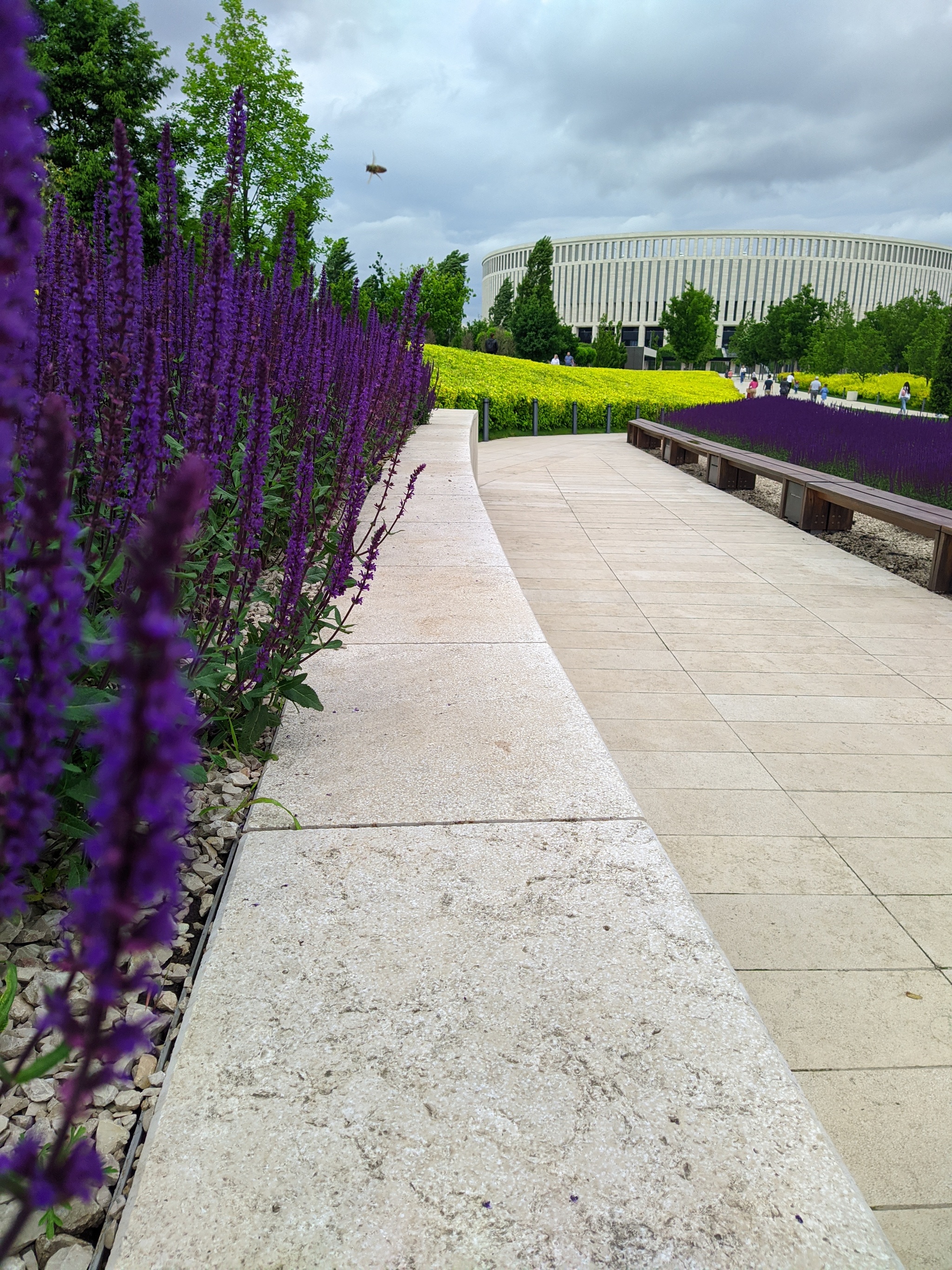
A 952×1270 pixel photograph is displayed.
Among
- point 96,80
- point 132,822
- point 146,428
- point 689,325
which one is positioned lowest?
point 132,822

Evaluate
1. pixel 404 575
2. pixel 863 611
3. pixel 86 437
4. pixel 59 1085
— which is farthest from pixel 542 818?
pixel 863 611

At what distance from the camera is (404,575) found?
504 centimetres

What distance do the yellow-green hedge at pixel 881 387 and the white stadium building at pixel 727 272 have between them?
5019cm

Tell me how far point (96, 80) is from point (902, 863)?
29.9 meters

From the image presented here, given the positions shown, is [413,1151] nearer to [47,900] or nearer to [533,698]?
[47,900]

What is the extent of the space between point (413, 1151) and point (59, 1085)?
0.70 meters

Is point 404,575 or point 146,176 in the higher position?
point 146,176

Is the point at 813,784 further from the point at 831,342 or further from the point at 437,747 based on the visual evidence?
the point at 831,342

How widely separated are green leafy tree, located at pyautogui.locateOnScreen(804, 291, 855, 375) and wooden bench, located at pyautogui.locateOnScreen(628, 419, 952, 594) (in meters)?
49.6

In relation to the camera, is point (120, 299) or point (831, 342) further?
point (831, 342)

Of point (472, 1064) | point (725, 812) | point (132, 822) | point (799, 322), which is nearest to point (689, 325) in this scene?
point (799, 322)

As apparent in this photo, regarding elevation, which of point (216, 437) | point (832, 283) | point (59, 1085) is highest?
point (832, 283)

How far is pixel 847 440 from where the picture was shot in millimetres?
12109

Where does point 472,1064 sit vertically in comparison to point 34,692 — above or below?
below
